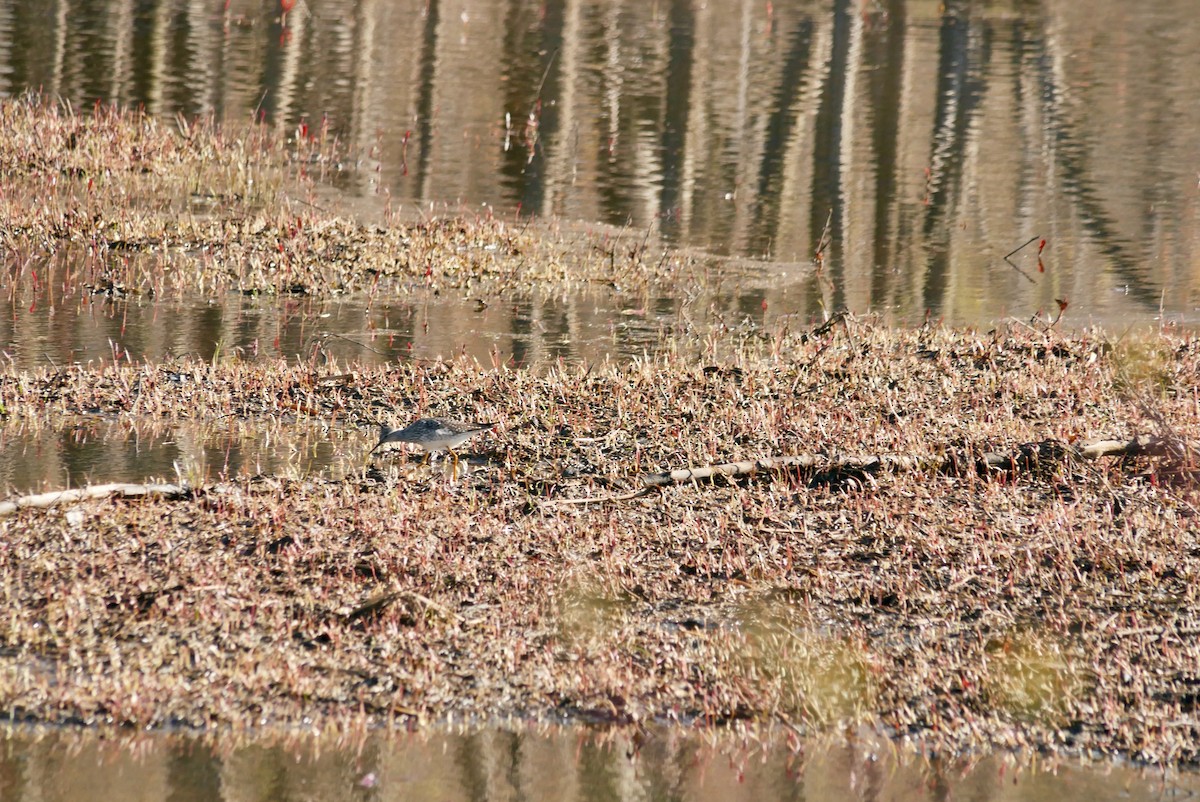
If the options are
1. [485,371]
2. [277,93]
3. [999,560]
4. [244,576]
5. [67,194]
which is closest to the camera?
[244,576]

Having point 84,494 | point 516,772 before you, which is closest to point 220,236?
point 84,494

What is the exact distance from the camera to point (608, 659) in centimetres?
584

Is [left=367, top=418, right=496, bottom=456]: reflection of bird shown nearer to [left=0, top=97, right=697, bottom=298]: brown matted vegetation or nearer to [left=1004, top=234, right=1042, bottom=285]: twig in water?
[left=0, top=97, right=697, bottom=298]: brown matted vegetation

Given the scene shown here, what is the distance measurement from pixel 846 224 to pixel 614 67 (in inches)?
595

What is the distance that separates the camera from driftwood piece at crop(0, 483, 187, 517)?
7078mm

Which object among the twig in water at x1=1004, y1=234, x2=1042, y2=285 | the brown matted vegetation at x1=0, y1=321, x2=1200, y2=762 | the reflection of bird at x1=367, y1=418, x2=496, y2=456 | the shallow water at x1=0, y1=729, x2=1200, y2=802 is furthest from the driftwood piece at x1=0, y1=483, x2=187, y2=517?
the twig in water at x1=1004, y1=234, x2=1042, y2=285

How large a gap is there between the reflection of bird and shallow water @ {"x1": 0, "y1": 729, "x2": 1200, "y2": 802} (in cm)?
315

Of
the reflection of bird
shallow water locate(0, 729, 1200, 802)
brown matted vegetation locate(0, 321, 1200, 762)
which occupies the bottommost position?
shallow water locate(0, 729, 1200, 802)

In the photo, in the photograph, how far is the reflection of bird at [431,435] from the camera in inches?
328

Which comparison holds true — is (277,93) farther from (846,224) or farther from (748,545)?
(748,545)

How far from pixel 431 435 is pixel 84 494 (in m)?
1.90

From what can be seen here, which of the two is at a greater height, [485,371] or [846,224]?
[846,224]

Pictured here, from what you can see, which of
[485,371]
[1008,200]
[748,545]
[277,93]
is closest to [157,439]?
[485,371]

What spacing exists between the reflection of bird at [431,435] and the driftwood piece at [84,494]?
1301 mm
